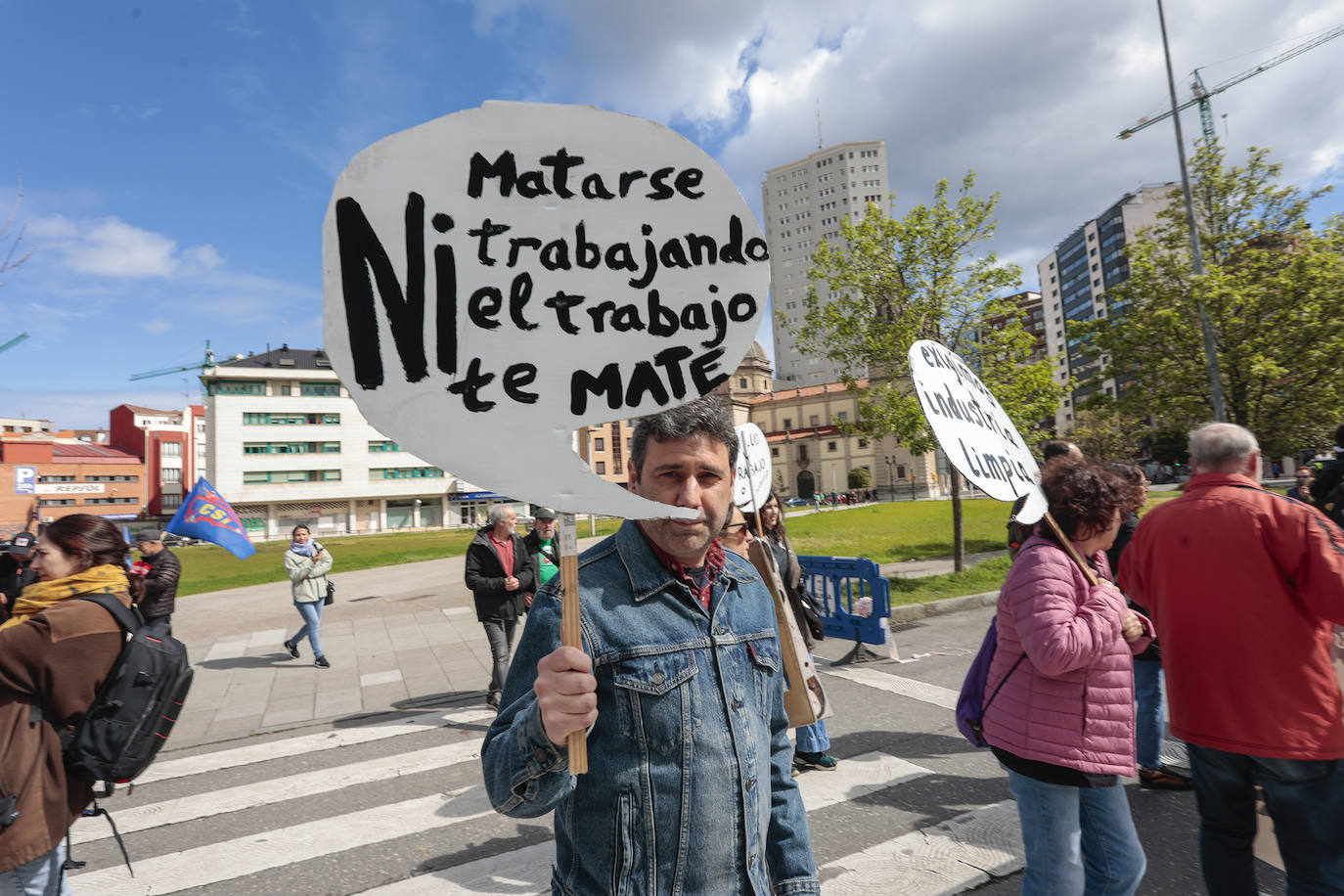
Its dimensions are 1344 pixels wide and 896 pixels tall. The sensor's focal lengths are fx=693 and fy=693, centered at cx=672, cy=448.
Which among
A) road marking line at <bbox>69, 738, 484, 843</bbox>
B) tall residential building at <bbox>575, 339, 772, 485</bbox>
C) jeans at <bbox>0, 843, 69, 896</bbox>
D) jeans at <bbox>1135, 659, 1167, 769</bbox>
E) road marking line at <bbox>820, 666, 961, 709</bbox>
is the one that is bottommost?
road marking line at <bbox>820, 666, 961, 709</bbox>

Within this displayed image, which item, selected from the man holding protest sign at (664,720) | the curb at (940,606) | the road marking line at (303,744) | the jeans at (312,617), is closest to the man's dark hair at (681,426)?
the man holding protest sign at (664,720)

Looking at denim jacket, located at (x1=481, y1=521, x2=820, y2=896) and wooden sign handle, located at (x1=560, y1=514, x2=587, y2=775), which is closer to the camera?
wooden sign handle, located at (x1=560, y1=514, x2=587, y2=775)

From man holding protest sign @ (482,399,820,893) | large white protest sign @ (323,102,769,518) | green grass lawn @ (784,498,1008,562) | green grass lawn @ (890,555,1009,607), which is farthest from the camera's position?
green grass lawn @ (784,498,1008,562)

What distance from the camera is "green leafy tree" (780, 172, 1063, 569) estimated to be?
44.5 feet

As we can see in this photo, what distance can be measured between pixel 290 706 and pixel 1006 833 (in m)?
6.76

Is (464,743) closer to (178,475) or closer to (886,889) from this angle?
(886,889)

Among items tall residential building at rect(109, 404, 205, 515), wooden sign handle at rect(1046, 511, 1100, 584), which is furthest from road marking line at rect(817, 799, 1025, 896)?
tall residential building at rect(109, 404, 205, 515)

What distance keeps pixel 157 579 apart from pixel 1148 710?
26.8ft

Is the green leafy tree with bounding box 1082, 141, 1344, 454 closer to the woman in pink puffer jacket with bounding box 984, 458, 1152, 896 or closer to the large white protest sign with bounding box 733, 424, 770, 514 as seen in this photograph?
the large white protest sign with bounding box 733, 424, 770, 514

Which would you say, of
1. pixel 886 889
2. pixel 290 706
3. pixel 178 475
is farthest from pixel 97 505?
pixel 886 889

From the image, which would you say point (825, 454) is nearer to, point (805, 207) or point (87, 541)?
point (805, 207)

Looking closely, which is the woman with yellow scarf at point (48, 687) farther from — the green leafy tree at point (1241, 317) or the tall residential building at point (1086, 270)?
the tall residential building at point (1086, 270)

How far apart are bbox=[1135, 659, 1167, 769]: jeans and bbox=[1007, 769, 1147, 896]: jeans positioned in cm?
220

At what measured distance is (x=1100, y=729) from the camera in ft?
7.68
